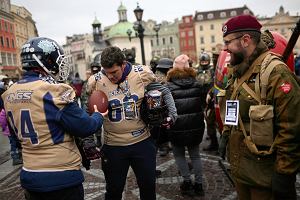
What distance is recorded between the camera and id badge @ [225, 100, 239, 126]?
288 cm

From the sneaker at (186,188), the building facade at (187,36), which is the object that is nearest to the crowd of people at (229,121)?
the sneaker at (186,188)

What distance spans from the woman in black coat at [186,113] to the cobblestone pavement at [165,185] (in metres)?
0.27

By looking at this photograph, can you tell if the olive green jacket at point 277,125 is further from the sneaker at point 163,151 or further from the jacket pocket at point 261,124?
the sneaker at point 163,151

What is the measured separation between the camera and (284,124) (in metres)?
2.52

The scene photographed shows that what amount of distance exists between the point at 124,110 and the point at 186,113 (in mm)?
1520

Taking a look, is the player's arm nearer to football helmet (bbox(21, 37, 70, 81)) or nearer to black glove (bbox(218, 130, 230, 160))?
football helmet (bbox(21, 37, 70, 81))

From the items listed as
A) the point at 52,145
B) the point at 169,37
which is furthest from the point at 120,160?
the point at 169,37

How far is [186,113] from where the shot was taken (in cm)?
502

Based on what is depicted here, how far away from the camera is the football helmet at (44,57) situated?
2.81m

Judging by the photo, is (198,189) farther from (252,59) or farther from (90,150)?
(252,59)

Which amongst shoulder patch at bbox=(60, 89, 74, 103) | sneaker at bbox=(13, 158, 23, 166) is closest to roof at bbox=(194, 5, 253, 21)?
sneaker at bbox=(13, 158, 23, 166)

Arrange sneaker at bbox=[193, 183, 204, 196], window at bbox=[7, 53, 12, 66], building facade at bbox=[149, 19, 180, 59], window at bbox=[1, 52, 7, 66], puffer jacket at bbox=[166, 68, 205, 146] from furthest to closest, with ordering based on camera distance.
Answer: building facade at bbox=[149, 19, 180, 59] → window at bbox=[7, 53, 12, 66] → window at bbox=[1, 52, 7, 66] → sneaker at bbox=[193, 183, 204, 196] → puffer jacket at bbox=[166, 68, 205, 146]

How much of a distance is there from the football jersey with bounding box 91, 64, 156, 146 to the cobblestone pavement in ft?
5.84

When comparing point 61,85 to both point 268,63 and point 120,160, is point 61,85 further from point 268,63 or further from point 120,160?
point 268,63
